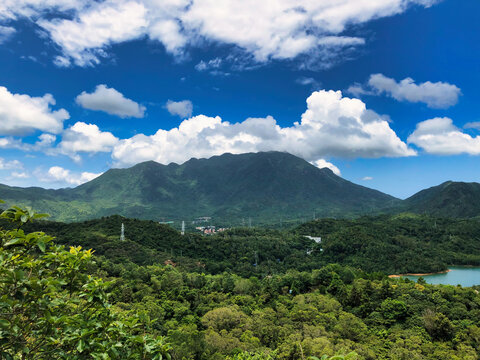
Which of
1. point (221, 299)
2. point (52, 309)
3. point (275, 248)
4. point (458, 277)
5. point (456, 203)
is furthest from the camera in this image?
point (456, 203)

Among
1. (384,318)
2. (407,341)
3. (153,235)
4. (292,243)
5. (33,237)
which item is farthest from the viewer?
(292,243)

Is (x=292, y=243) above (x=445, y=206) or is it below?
below

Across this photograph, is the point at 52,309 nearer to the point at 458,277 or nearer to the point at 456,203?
the point at 458,277

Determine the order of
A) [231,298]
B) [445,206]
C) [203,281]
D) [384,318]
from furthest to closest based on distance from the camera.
→ [445,206] → [203,281] → [231,298] → [384,318]

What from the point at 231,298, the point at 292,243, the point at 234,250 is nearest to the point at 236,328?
the point at 231,298

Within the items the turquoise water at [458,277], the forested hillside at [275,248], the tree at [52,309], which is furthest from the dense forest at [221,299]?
the turquoise water at [458,277]

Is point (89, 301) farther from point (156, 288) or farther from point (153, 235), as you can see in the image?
point (153, 235)

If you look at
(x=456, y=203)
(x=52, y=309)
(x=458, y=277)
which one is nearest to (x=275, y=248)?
(x=458, y=277)
